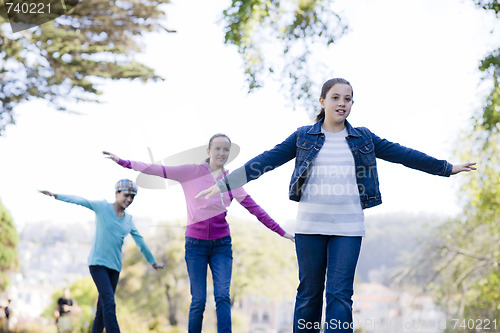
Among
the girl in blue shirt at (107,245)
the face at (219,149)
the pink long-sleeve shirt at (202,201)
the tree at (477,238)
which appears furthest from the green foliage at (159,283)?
the face at (219,149)

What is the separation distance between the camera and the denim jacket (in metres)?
2.74

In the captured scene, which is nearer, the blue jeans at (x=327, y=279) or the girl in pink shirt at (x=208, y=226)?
the blue jeans at (x=327, y=279)

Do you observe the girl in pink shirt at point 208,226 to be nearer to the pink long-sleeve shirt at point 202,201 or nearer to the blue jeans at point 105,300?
the pink long-sleeve shirt at point 202,201

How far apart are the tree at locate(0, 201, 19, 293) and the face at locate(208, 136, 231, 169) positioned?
7701mm

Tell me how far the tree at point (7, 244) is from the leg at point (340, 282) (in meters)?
9.01

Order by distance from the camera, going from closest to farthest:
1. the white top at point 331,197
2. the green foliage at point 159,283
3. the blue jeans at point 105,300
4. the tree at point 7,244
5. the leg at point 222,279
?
the white top at point 331,197
the leg at point 222,279
the blue jeans at point 105,300
the tree at point 7,244
the green foliage at point 159,283

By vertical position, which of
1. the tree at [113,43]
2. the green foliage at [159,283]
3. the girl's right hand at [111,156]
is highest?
the tree at [113,43]

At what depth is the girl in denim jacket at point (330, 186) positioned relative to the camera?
8.74ft

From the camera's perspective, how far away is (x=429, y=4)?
391 inches

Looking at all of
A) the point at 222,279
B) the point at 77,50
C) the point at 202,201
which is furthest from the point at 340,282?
the point at 77,50

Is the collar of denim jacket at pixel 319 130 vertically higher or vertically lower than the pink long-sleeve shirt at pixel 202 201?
higher

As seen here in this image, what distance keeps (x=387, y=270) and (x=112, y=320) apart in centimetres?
1051

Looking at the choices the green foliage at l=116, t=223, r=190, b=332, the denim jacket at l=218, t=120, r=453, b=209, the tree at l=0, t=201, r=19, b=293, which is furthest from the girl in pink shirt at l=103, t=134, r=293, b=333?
the green foliage at l=116, t=223, r=190, b=332

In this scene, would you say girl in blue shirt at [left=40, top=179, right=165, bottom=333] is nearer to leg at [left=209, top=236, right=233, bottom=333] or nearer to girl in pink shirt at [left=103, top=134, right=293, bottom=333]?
girl in pink shirt at [left=103, top=134, right=293, bottom=333]
